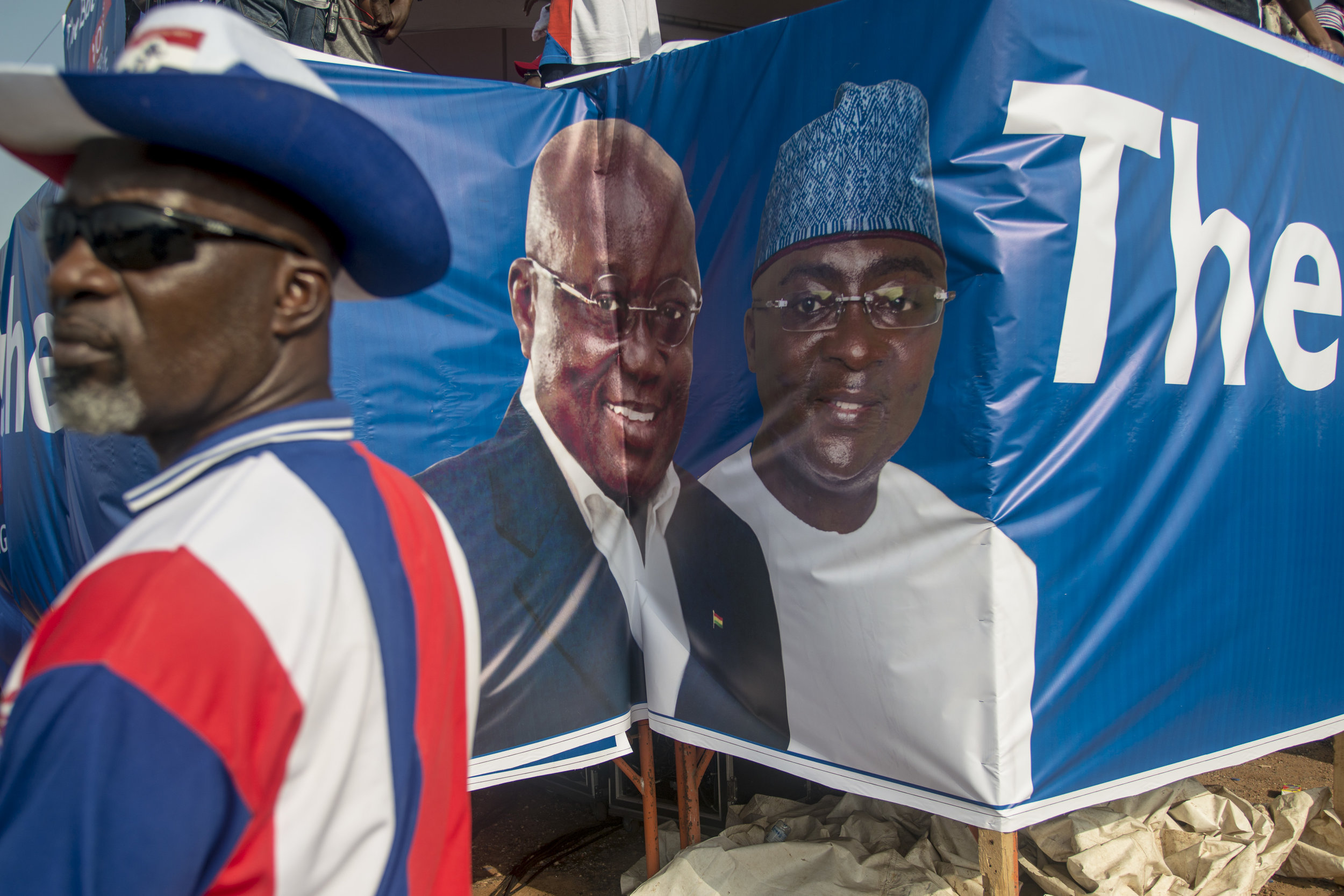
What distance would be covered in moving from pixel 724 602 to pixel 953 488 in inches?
37.2

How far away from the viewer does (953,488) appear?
2318 millimetres

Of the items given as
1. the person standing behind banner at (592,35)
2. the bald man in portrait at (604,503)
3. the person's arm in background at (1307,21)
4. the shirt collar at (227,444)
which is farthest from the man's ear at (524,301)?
the person's arm in background at (1307,21)

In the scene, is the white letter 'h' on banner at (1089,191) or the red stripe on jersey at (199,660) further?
the white letter 'h' on banner at (1089,191)

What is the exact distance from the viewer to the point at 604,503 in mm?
3219

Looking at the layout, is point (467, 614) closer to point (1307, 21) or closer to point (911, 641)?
point (911, 641)

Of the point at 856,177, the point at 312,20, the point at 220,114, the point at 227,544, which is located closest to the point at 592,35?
the point at 312,20

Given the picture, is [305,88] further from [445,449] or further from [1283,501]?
[1283,501]

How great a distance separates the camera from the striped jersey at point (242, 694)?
2.07 ft

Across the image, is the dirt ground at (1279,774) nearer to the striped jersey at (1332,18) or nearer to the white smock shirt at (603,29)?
the striped jersey at (1332,18)

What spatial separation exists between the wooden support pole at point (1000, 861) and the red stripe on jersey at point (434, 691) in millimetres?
1802

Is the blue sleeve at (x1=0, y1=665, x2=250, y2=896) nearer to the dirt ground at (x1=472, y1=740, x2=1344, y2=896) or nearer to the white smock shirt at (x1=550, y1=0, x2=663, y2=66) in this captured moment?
the white smock shirt at (x1=550, y1=0, x2=663, y2=66)

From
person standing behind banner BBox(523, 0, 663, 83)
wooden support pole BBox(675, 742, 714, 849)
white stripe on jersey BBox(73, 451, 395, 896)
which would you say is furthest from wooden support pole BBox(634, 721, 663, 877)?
white stripe on jersey BBox(73, 451, 395, 896)

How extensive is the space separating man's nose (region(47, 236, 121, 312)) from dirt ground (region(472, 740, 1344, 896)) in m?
3.46

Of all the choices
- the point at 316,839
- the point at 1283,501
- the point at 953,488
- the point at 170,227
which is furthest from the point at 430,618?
the point at 1283,501
